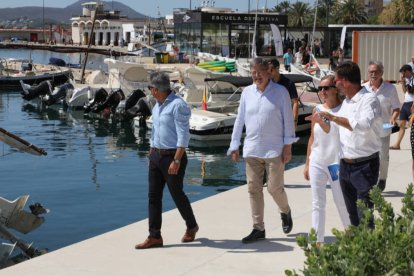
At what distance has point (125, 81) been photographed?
35469mm

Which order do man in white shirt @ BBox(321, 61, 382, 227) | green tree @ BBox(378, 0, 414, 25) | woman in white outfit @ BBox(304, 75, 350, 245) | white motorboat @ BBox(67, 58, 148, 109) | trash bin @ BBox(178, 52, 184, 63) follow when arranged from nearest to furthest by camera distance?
man in white shirt @ BBox(321, 61, 382, 227), woman in white outfit @ BBox(304, 75, 350, 245), white motorboat @ BBox(67, 58, 148, 109), trash bin @ BBox(178, 52, 184, 63), green tree @ BBox(378, 0, 414, 25)

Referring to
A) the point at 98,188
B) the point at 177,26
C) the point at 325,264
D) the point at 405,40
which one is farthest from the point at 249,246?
the point at 177,26

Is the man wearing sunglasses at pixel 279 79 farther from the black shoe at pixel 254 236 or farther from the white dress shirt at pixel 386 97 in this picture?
the black shoe at pixel 254 236

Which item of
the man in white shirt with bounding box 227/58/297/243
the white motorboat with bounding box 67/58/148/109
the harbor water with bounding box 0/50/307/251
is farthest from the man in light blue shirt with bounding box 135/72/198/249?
the white motorboat with bounding box 67/58/148/109

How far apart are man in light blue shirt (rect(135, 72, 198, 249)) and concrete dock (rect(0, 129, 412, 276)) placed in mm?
351

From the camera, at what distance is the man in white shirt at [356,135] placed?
6.66 meters

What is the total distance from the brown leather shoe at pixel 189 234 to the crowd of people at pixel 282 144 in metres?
0.01

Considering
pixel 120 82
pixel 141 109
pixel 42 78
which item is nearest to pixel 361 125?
pixel 141 109

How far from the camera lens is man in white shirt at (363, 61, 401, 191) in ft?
30.6

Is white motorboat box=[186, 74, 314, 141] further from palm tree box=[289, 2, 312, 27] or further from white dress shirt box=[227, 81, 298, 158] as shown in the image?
palm tree box=[289, 2, 312, 27]

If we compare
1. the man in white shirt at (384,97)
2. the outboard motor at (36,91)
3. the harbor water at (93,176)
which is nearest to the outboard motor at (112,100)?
the harbor water at (93,176)

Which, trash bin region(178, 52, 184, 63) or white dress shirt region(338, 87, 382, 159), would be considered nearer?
white dress shirt region(338, 87, 382, 159)

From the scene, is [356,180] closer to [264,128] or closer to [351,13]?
[264,128]

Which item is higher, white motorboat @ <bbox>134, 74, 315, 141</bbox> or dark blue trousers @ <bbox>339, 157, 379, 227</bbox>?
dark blue trousers @ <bbox>339, 157, 379, 227</bbox>
